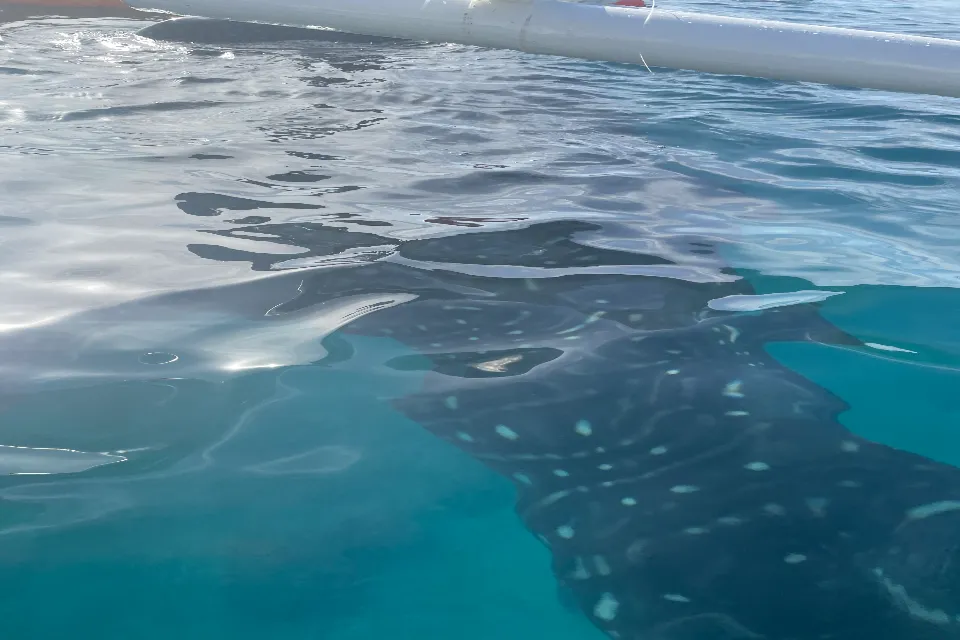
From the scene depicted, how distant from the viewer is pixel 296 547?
5.45 feet

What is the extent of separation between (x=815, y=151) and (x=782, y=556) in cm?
402

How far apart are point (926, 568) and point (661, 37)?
4.22 metres

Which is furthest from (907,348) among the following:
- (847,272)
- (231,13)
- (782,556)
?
(231,13)

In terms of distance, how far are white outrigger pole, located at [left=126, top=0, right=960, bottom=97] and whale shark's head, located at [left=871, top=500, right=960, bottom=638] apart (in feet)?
12.0

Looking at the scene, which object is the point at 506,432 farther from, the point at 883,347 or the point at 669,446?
the point at 883,347

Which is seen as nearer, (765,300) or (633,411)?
(633,411)

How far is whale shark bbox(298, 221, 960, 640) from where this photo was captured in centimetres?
155

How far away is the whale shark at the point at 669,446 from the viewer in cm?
155

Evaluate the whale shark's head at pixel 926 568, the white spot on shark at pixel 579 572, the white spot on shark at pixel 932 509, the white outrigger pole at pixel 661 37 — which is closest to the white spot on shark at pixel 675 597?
the white spot on shark at pixel 579 572

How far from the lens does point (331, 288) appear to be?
280cm

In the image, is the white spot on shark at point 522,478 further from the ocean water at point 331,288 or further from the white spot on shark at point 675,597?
the white spot on shark at point 675,597

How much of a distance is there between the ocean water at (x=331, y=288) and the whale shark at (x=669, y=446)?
0.05 meters

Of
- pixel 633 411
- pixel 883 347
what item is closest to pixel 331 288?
pixel 633 411

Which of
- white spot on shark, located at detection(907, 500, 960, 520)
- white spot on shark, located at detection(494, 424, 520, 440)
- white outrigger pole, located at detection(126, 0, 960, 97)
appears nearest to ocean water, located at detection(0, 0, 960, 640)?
white spot on shark, located at detection(494, 424, 520, 440)
